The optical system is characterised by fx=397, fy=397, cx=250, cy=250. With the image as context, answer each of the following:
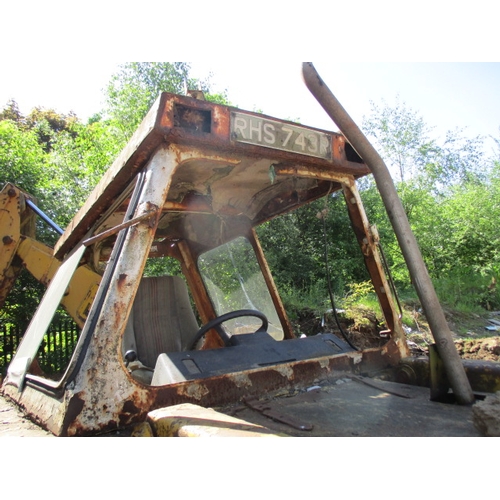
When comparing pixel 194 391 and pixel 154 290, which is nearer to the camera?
pixel 194 391

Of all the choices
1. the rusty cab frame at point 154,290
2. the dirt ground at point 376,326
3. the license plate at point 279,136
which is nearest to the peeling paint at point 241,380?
the rusty cab frame at point 154,290

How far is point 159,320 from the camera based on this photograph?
3.66 meters

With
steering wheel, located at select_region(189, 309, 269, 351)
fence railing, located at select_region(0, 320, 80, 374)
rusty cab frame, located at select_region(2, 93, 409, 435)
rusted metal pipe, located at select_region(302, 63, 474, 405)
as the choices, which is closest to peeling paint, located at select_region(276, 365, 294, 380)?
rusty cab frame, located at select_region(2, 93, 409, 435)

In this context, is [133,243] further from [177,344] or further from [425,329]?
[425,329]

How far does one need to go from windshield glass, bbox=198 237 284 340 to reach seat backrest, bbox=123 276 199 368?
37 centimetres

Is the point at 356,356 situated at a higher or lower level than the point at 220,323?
lower

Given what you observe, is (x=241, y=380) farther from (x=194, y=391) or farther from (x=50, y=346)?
(x=50, y=346)

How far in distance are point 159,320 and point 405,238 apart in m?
2.41

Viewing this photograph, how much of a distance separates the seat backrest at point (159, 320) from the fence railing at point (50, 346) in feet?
17.3

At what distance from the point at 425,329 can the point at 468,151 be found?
67.0 feet

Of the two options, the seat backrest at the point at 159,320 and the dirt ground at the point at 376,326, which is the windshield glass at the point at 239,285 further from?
the dirt ground at the point at 376,326

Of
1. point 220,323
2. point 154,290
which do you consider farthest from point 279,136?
point 154,290

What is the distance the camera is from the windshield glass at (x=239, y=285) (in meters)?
3.57

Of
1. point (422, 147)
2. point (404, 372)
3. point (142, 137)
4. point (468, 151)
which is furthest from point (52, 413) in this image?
point (468, 151)
